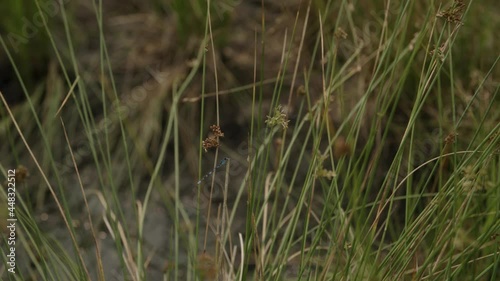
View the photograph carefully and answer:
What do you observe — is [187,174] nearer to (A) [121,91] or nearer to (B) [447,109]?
(A) [121,91]

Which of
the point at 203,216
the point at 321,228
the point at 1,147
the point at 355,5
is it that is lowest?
the point at 203,216

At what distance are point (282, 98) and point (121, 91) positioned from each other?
44 centimetres

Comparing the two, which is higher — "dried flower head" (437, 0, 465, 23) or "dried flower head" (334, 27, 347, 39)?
"dried flower head" (437, 0, 465, 23)

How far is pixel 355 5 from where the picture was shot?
219 centimetres

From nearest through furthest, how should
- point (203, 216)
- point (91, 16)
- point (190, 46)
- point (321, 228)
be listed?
point (321, 228) → point (203, 216) → point (190, 46) → point (91, 16)

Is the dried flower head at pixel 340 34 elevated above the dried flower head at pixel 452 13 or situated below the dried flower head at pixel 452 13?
below

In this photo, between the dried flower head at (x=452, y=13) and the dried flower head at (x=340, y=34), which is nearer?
the dried flower head at (x=452, y=13)

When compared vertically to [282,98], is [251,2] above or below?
above

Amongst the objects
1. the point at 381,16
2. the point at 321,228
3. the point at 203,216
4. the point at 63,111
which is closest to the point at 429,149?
the point at 381,16

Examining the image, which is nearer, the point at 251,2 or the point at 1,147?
the point at 1,147

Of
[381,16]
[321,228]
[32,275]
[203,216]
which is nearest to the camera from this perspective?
[321,228]

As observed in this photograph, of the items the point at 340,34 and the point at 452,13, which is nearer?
the point at 452,13

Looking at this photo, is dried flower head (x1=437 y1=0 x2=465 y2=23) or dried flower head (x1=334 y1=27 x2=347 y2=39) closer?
dried flower head (x1=437 y1=0 x2=465 y2=23)

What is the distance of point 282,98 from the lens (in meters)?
2.27
